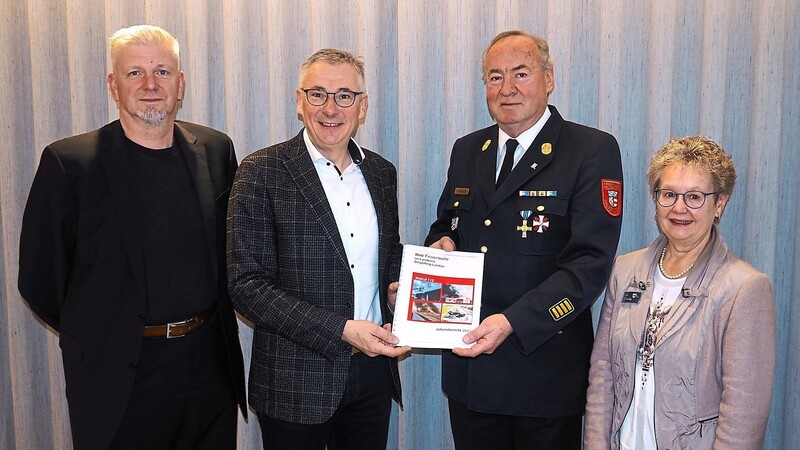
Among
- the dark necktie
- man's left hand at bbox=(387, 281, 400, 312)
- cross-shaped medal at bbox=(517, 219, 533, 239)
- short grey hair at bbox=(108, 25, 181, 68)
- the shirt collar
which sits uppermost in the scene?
short grey hair at bbox=(108, 25, 181, 68)

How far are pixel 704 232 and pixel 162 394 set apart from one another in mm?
2038

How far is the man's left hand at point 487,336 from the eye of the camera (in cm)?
223

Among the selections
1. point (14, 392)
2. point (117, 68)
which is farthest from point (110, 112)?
point (14, 392)

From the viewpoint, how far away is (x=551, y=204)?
231cm

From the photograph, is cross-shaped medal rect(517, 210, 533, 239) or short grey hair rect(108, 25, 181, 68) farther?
short grey hair rect(108, 25, 181, 68)

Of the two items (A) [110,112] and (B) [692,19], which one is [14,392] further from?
(B) [692,19]

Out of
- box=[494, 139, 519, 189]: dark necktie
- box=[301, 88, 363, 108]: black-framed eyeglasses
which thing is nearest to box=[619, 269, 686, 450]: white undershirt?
box=[494, 139, 519, 189]: dark necktie

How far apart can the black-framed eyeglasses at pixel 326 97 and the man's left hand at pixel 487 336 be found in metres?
0.93

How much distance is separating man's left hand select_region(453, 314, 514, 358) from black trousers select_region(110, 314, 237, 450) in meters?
1.02

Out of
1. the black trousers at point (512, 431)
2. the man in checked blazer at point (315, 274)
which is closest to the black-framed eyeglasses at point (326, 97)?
the man in checked blazer at point (315, 274)

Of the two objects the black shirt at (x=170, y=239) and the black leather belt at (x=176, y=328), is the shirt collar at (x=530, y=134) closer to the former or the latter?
the black shirt at (x=170, y=239)

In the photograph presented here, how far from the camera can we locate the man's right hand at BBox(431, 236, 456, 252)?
2.51m

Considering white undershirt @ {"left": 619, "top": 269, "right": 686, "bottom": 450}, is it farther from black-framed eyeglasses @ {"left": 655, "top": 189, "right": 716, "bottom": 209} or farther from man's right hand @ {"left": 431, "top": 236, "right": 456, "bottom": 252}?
man's right hand @ {"left": 431, "top": 236, "right": 456, "bottom": 252}

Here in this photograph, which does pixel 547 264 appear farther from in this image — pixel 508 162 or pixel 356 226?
pixel 356 226
